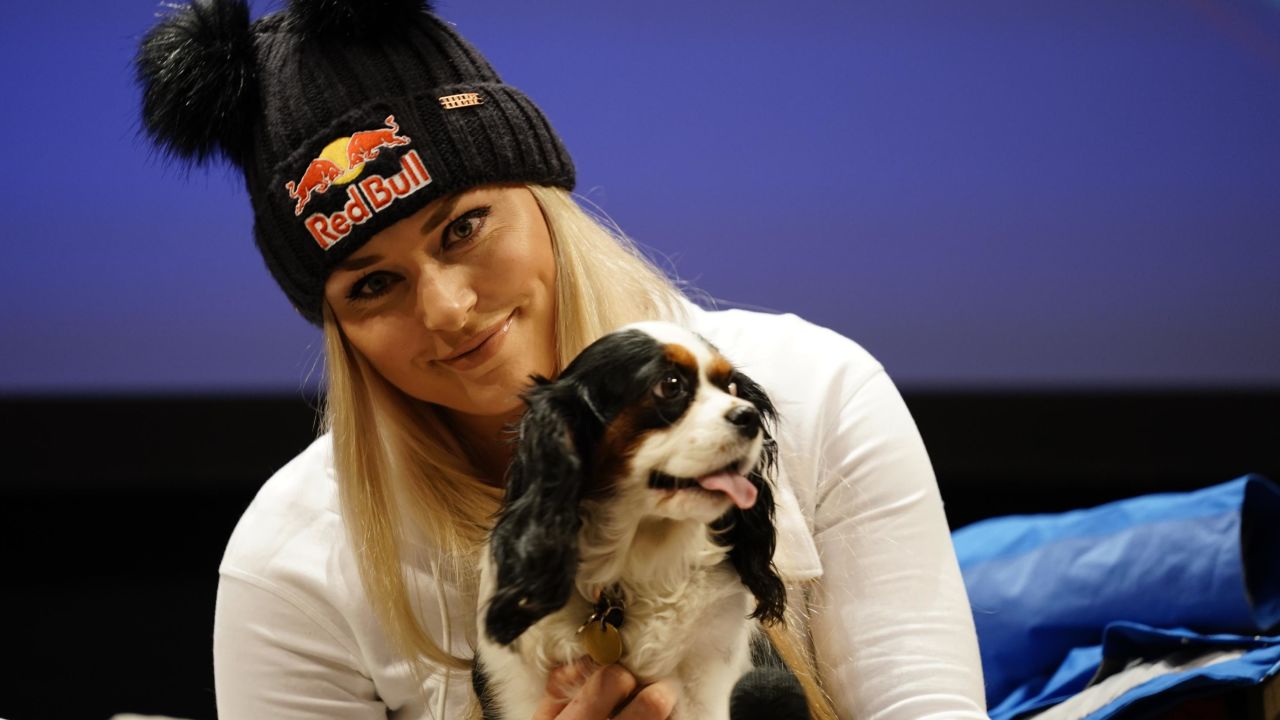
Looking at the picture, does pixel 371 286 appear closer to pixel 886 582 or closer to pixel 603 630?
pixel 603 630

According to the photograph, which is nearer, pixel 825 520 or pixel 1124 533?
pixel 825 520

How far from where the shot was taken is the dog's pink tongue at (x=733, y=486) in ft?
3.13

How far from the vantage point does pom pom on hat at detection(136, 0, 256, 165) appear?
1.40 m

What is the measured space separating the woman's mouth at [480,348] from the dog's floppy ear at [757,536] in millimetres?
341

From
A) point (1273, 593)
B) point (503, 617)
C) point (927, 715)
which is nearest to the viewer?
point (503, 617)

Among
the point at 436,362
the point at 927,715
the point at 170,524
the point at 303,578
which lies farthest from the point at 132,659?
the point at 927,715

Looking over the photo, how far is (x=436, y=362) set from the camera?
1.37m

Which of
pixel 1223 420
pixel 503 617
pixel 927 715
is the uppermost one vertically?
pixel 503 617

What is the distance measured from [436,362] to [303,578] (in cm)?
36

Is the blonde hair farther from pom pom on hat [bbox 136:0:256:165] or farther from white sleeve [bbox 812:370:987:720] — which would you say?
pom pom on hat [bbox 136:0:256:165]

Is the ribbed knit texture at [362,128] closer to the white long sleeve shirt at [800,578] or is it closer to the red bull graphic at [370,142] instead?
the red bull graphic at [370,142]

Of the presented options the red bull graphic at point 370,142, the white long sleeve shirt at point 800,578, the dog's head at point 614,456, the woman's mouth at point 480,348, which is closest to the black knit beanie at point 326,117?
the red bull graphic at point 370,142

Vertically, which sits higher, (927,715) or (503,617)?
(503,617)

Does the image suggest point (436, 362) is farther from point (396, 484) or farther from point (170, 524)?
point (170, 524)
